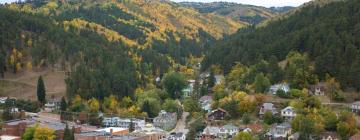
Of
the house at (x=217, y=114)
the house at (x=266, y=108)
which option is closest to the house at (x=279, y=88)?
the house at (x=266, y=108)

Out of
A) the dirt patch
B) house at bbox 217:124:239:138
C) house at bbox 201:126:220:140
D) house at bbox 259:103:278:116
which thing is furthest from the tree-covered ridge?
the dirt patch

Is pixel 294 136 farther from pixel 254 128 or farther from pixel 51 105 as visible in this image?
pixel 51 105

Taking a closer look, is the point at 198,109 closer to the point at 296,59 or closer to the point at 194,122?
the point at 194,122

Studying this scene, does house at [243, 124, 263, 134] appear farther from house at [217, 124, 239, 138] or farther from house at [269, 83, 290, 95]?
house at [269, 83, 290, 95]

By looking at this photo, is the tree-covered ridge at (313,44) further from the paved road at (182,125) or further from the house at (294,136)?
the house at (294,136)

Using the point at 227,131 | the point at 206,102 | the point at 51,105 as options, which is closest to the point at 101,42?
the point at 51,105
